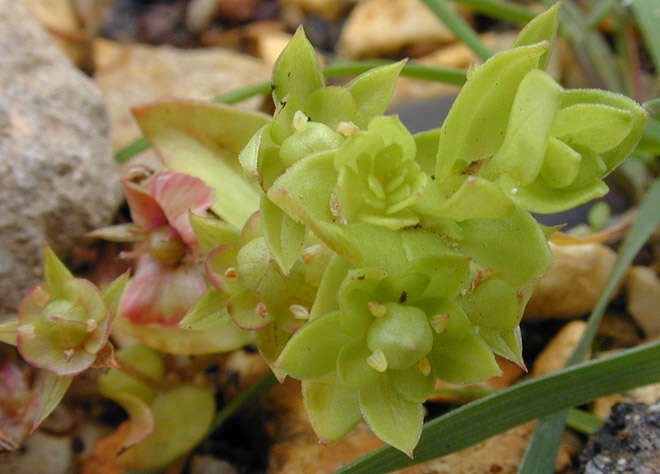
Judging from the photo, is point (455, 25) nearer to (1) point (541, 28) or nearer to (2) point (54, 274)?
(1) point (541, 28)

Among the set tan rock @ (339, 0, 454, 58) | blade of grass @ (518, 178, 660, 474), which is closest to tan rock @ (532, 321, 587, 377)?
blade of grass @ (518, 178, 660, 474)

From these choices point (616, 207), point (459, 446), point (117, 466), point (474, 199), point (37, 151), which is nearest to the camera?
point (474, 199)

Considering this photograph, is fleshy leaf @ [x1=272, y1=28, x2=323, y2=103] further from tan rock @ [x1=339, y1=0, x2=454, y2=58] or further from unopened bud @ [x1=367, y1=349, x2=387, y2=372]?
tan rock @ [x1=339, y1=0, x2=454, y2=58]

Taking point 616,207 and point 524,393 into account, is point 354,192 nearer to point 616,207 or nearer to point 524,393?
point 524,393

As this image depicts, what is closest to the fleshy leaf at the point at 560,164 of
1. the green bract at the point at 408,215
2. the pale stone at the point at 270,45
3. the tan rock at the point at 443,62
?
the green bract at the point at 408,215

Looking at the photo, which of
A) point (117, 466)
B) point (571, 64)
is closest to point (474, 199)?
point (117, 466)

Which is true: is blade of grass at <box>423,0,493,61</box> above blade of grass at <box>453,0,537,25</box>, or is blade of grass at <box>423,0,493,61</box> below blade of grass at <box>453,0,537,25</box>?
above
